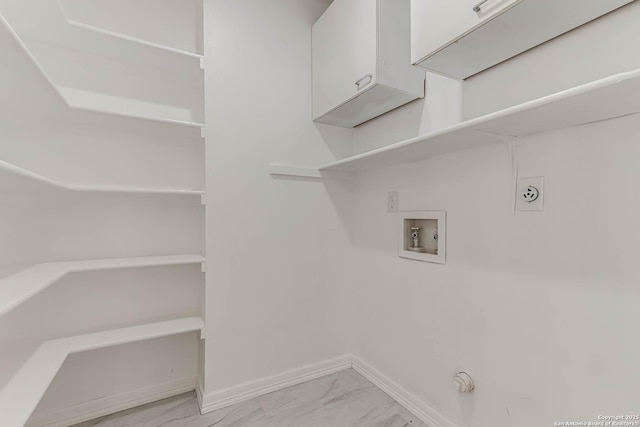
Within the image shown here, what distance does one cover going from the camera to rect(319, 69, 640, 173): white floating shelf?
29.2 inches

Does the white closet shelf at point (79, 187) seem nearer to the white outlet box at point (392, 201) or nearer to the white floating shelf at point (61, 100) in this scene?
the white floating shelf at point (61, 100)

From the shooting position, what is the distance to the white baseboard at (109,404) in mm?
1464

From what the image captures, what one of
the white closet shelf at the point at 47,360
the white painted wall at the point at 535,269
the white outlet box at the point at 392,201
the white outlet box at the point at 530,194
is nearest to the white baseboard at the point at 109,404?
the white closet shelf at the point at 47,360

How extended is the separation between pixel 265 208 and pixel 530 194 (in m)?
1.35

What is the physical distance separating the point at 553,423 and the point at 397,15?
1.93 meters

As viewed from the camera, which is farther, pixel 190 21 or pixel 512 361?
pixel 190 21

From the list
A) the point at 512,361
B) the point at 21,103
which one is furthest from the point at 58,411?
the point at 512,361

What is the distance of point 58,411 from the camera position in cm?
148

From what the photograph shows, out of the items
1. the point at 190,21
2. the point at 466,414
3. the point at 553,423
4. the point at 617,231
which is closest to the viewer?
the point at 617,231

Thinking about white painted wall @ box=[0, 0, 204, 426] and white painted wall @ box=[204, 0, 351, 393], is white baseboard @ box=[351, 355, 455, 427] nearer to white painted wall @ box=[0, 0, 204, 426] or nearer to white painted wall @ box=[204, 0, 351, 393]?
white painted wall @ box=[204, 0, 351, 393]

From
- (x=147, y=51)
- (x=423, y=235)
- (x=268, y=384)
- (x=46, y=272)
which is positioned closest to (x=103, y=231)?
(x=46, y=272)

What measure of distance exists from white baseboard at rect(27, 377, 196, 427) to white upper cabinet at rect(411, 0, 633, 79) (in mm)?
2225

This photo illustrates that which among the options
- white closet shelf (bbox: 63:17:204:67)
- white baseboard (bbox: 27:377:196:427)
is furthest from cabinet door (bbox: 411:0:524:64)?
white baseboard (bbox: 27:377:196:427)

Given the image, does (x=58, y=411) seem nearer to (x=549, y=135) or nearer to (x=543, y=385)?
(x=543, y=385)
